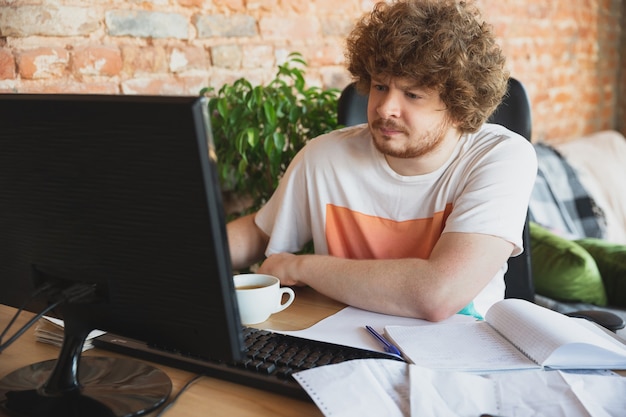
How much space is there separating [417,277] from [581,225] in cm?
217

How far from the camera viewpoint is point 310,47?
2506mm

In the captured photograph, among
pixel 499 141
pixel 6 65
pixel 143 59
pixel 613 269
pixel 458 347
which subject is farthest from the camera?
pixel 613 269

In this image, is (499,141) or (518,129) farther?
(518,129)

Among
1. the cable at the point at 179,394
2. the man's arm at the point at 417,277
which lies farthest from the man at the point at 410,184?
the cable at the point at 179,394

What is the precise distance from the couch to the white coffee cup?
1348 millimetres

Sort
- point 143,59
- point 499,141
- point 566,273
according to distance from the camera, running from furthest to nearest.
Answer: point 566,273 < point 143,59 < point 499,141

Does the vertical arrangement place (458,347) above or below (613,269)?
above

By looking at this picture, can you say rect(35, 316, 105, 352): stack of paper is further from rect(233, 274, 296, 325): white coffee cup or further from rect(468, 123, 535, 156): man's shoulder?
rect(468, 123, 535, 156): man's shoulder

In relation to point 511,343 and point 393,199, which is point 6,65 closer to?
point 393,199

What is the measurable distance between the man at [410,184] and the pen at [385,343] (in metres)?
0.11

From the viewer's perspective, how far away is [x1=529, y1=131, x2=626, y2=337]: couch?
234 centimetres

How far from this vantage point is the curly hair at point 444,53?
4.85 ft

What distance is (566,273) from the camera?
7.62 feet

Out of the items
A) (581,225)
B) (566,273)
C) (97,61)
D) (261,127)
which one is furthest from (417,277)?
(581,225)
